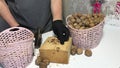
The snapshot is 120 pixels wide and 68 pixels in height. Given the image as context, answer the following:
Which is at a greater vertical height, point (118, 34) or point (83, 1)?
point (83, 1)

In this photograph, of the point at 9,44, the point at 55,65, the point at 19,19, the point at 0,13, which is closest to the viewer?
the point at 9,44

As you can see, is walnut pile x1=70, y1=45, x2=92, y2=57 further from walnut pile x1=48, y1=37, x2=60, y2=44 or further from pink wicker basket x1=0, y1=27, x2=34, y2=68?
pink wicker basket x1=0, y1=27, x2=34, y2=68

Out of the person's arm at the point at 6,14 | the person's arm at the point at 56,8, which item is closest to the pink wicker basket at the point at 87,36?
the person's arm at the point at 56,8

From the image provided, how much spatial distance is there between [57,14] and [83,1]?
0.22 m

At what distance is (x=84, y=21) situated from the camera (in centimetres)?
110

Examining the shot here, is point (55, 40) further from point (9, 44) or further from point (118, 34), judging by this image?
point (118, 34)

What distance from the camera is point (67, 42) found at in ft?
3.47

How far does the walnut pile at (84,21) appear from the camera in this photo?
1.09 metres

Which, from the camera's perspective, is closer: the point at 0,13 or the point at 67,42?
the point at 67,42

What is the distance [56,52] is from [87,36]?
194 millimetres

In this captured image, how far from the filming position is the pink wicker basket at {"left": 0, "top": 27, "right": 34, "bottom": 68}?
92 cm

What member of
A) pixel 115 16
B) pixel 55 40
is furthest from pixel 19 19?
pixel 115 16

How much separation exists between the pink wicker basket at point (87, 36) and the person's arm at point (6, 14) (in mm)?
350

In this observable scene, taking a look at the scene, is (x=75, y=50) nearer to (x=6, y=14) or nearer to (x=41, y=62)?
(x=41, y=62)
